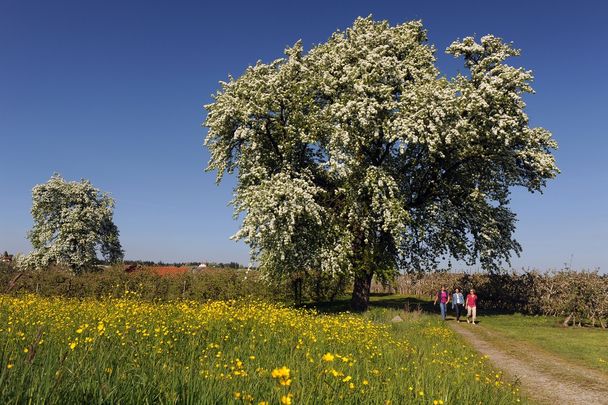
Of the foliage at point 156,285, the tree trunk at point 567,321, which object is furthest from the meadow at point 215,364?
the foliage at point 156,285

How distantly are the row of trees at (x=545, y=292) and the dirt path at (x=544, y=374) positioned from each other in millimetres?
9513

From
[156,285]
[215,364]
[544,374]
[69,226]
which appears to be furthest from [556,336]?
[69,226]

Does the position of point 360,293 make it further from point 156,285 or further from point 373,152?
point 156,285

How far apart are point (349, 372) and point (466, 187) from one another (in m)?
25.6

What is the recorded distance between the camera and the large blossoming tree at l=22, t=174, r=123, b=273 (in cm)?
5344

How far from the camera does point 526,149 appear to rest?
28.6m

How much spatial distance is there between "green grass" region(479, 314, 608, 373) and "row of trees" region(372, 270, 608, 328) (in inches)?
60.2

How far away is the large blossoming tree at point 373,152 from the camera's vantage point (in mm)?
26172

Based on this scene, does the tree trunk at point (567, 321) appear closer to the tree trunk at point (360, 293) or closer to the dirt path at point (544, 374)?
the dirt path at point (544, 374)

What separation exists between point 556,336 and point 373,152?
50.2 ft

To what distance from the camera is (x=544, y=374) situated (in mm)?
15164

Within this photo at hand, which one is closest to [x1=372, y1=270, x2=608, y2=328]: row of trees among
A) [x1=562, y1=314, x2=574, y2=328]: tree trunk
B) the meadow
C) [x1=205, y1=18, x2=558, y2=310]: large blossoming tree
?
[x1=562, y1=314, x2=574, y2=328]: tree trunk

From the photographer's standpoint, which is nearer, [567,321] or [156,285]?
[567,321]

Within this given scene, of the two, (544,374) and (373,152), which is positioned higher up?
(373,152)
